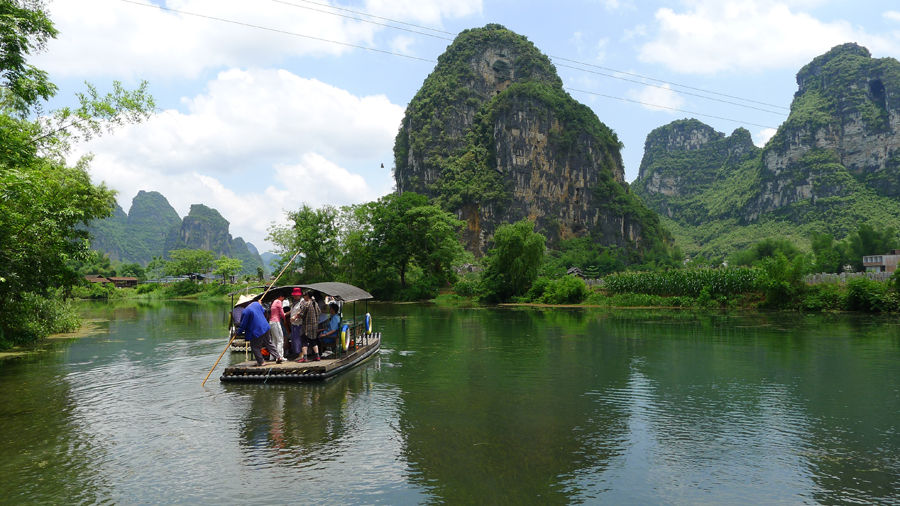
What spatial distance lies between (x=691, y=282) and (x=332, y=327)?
37.2 metres

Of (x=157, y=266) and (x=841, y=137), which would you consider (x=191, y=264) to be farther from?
(x=841, y=137)

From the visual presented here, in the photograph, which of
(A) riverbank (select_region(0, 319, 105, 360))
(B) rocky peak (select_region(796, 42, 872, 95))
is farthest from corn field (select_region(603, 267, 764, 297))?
(B) rocky peak (select_region(796, 42, 872, 95))

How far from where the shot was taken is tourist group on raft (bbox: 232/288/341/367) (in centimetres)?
1448

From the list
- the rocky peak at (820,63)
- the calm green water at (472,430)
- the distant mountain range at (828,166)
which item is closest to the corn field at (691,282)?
the calm green water at (472,430)

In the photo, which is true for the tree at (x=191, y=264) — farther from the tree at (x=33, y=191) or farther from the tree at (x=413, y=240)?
the tree at (x=33, y=191)

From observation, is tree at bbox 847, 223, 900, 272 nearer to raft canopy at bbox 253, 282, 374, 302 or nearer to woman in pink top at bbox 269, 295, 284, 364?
raft canopy at bbox 253, 282, 374, 302

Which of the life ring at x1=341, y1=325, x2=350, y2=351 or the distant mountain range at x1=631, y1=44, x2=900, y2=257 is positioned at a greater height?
the distant mountain range at x1=631, y1=44, x2=900, y2=257

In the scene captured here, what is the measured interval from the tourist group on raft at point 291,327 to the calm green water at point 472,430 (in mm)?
1260

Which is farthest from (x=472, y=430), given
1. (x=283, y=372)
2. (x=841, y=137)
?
(x=841, y=137)

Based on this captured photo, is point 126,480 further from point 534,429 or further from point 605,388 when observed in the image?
point 605,388

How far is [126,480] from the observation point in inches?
312

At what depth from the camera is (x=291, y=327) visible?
51.8ft

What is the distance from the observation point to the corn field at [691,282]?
140 ft

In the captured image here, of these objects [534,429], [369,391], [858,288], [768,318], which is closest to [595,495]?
[534,429]
